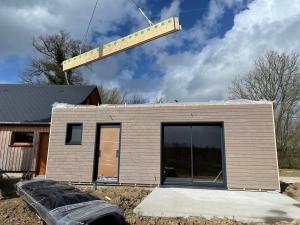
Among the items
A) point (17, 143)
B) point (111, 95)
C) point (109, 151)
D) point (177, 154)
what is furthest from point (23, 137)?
point (111, 95)

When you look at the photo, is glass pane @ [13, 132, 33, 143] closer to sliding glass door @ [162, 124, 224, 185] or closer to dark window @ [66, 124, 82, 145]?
dark window @ [66, 124, 82, 145]

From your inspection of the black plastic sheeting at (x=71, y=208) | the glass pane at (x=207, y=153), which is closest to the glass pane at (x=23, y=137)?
the black plastic sheeting at (x=71, y=208)

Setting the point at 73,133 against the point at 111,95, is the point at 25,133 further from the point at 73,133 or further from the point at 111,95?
the point at 111,95

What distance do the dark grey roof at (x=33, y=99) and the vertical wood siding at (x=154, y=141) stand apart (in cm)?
399

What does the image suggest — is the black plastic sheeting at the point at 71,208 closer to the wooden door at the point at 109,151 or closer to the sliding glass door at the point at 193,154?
the wooden door at the point at 109,151

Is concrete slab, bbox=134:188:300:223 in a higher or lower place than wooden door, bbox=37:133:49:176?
lower

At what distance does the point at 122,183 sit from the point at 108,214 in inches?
195

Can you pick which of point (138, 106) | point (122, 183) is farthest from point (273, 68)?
point (122, 183)

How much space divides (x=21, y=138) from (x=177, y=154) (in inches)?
340

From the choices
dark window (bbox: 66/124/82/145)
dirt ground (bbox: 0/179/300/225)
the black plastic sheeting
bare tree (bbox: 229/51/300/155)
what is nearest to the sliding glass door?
dirt ground (bbox: 0/179/300/225)

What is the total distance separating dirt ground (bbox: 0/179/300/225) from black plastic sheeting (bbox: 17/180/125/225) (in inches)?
16.4

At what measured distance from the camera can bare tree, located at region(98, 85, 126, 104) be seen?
29.9 m

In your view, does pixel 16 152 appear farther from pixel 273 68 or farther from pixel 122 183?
pixel 273 68

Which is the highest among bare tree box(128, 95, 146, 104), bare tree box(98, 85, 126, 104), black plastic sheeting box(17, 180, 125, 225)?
bare tree box(128, 95, 146, 104)
